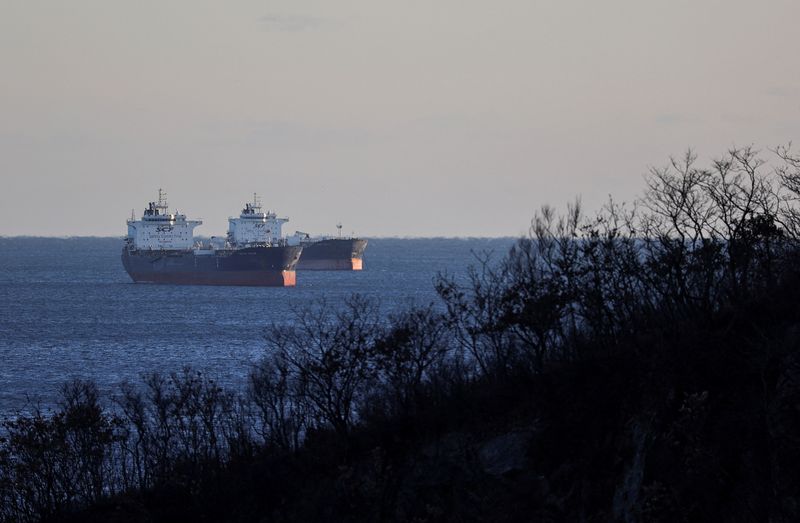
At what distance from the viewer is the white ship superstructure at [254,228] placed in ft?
459

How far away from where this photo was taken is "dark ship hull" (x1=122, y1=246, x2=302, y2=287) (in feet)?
391

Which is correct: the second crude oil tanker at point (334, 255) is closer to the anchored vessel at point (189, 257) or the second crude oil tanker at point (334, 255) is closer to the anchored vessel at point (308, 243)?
the anchored vessel at point (308, 243)

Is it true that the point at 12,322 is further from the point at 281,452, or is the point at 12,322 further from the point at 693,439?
the point at 693,439

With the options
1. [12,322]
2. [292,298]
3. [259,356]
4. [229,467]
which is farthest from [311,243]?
[229,467]

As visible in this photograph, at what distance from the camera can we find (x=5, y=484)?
26344mm

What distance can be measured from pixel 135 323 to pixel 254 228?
63527mm

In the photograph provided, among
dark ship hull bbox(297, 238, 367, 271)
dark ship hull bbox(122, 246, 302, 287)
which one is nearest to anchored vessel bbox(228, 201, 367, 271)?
dark ship hull bbox(297, 238, 367, 271)

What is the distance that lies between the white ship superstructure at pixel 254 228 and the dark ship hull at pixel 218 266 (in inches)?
541

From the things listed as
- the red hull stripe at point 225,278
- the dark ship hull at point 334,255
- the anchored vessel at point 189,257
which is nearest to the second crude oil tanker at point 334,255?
the dark ship hull at point 334,255

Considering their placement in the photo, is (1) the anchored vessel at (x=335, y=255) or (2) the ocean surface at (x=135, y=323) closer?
(2) the ocean surface at (x=135, y=323)

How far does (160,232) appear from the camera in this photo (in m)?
130

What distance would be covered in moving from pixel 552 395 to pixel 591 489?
327cm

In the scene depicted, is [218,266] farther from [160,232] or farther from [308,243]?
[308,243]

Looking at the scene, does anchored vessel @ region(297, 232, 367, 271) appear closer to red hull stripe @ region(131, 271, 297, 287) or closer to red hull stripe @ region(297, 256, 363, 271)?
red hull stripe @ region(297, 256, 363, 271)
